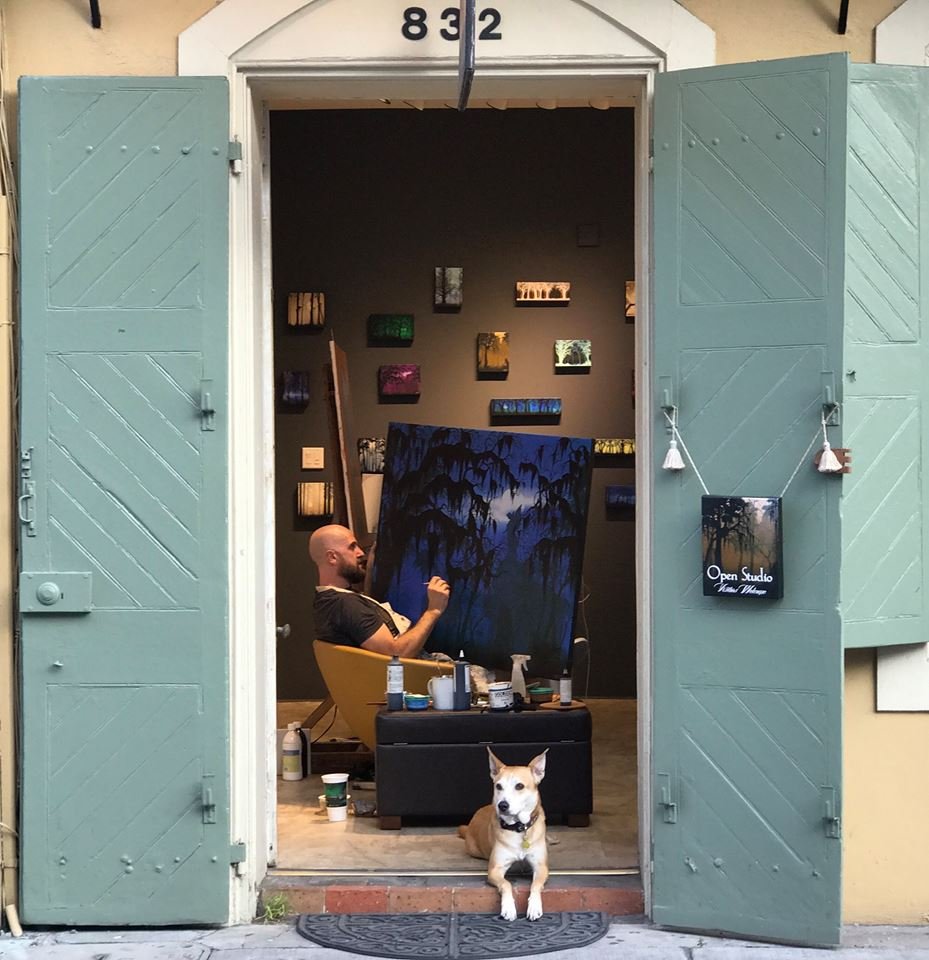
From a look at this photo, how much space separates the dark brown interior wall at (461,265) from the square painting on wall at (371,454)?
4.1 inches

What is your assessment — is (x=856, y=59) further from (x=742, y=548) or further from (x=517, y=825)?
(x=517, y=825)

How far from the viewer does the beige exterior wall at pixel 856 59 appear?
462cm

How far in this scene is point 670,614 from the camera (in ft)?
14.9

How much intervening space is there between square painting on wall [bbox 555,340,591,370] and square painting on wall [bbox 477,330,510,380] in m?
0.34

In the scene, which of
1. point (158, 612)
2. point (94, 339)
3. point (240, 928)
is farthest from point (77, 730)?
point (94, 339)

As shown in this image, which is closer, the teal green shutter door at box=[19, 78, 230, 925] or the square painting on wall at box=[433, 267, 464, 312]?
Result: the teal green shutter door at box=[19, 78, 230, 925]

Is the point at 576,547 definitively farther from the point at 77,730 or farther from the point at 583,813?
the point at 77,730

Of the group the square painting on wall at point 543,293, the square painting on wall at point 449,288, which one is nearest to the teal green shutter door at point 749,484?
the square painting on wall at point 543,293

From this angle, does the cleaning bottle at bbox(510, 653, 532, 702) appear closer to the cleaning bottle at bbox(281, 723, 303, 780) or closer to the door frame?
the door frame

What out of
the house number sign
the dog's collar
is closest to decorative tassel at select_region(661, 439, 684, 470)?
the dog's collar

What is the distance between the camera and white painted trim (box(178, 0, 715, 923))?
4.61 metres

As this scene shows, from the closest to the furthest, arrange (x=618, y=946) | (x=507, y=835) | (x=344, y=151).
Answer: (x=618, y=946), (x=507, y=835), (x=344, y=151)

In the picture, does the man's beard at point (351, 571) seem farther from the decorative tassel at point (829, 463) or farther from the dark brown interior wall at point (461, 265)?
the decorative tassel at point (829, 463)

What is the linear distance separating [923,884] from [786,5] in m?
3.15
